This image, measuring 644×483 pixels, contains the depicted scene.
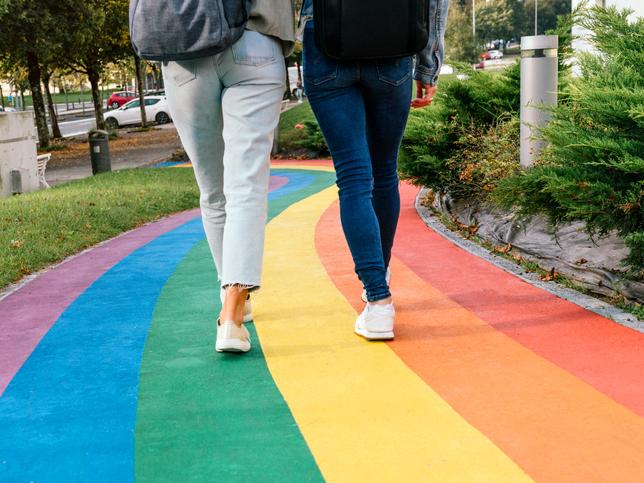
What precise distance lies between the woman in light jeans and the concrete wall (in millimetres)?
11753

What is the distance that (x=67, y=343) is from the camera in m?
4.07

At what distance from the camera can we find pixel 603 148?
13.0 ft

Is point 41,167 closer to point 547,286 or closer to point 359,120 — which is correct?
point 547,286

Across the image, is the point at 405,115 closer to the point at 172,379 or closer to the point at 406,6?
the point at 406,6

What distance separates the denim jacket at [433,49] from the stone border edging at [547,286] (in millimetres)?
1336

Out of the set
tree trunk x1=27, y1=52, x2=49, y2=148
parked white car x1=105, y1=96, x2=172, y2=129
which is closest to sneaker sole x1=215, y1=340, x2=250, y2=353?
tree trunk x1=27, y1=52, x2=49, y2=148

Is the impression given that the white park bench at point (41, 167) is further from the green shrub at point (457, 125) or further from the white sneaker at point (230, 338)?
the white sneaker at point (230, 338)

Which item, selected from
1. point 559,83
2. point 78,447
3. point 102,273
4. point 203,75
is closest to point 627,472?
point 78,447

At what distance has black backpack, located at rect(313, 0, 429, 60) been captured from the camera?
353 centimetres

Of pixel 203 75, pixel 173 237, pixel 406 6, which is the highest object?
pixel 406 6

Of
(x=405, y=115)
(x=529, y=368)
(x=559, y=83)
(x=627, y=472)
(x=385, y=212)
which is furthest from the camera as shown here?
(x=559, y=83)

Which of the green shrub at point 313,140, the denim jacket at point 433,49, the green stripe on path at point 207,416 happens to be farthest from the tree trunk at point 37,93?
the denim jacket at point 433,49

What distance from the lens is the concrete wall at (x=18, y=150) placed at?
14672 mm

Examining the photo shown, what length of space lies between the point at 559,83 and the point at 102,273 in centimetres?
381
